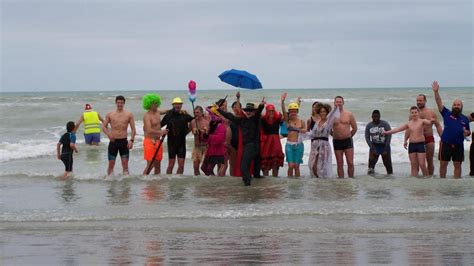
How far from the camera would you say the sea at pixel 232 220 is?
24.9 feet

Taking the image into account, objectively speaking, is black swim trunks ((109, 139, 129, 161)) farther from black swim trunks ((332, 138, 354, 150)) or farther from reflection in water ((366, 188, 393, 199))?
reflection in water ((366, 188, 393, 199))

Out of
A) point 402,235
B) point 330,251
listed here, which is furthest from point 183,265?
point 402,235

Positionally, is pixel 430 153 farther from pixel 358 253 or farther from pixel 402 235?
pixel 358 253

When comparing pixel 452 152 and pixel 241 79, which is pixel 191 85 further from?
pixel 452 152

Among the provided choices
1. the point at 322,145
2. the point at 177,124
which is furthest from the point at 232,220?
the point at 177,124

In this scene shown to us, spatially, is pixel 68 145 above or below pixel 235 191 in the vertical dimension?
above

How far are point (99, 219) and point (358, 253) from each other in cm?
402

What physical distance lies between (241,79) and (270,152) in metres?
1.48

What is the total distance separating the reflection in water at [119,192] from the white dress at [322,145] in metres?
3.38

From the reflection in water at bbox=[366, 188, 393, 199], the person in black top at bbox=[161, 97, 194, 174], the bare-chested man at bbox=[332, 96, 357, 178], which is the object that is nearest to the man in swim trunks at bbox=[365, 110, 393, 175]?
the bare-chested man at bbox=[332, 96, 357, 178]

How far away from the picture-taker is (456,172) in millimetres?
13398

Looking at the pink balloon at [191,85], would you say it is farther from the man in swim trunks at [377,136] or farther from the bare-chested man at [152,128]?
the man in swim trunks at [377,136]

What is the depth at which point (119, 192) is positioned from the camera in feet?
40.8

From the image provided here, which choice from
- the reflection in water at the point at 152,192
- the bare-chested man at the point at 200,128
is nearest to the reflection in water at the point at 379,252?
the reflection in water at the point at 152,192
